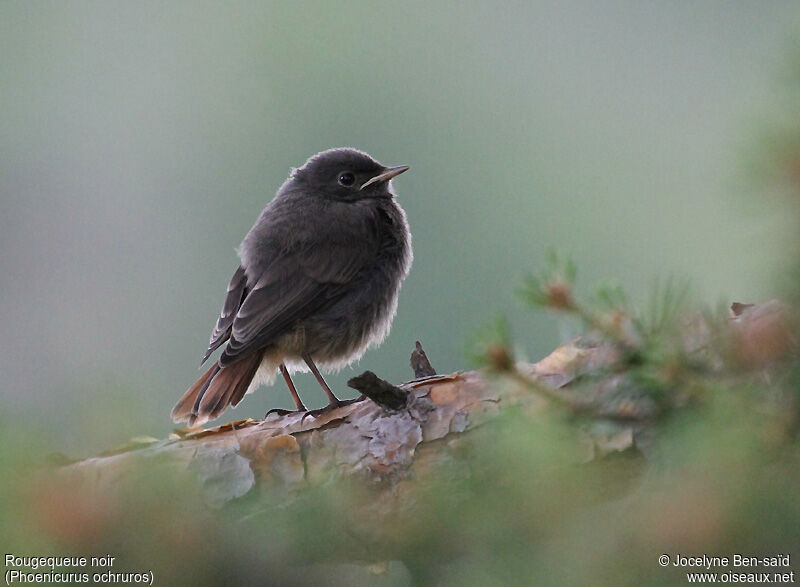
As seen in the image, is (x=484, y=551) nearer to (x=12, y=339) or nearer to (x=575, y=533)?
(x=575, y=533)

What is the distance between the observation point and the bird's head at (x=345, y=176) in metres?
6.47

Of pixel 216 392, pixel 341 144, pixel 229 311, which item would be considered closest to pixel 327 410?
pixel 216 392

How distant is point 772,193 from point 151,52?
274 feet

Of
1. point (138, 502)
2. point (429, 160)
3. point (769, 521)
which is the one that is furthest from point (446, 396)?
point (429, 160)

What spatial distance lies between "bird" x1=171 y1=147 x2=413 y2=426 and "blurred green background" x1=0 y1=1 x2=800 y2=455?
0.41 m

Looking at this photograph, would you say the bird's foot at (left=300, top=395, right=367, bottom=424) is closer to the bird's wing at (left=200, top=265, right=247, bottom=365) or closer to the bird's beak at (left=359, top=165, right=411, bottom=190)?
the bird's wing at (left=200, top=265, right=247, bottom=365)

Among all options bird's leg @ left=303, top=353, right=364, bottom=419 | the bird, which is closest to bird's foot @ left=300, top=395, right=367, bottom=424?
bird's leg @ left=303, top=353, right=364, bottom=419

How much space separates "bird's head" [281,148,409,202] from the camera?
6.47 m

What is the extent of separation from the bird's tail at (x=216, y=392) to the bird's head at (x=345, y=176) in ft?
4.53

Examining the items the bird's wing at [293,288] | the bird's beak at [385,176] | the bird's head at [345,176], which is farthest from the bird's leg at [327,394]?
the bird's beak at [385,176]

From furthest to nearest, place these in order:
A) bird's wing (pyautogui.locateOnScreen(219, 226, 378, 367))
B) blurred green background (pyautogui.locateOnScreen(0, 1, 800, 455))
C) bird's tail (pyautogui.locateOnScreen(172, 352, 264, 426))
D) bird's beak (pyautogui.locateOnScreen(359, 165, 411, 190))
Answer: blurred green background (pyautogui.locateOnScreen(0, 1, 800, 455)), bird's beak (pyautogui.locateOnScreen(359, 165, 411, 190)), bird's wing (pyautogui.locateOnScreen(219, 226, 378, 367)), bird's tail (pyautogui.locateOnScreen(172, 352, 264, 426))

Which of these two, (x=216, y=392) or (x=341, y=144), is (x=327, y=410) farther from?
(x=341, y=144)

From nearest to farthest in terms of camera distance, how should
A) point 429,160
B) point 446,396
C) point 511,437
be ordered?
1. point 511,437
2. point 446,396
3. point 429,160

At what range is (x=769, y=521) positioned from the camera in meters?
1.76
